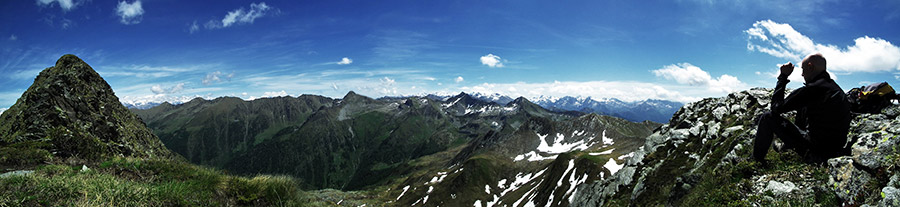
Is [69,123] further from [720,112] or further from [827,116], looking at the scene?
[720,112]

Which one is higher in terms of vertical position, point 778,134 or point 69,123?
point 69,123

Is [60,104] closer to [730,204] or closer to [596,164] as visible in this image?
[730,204]

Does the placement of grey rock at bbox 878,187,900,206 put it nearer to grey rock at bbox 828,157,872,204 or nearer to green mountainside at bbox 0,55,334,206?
grey rock at bbox 828,157,872,204

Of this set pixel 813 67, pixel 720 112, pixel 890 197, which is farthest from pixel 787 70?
pixel 720 112

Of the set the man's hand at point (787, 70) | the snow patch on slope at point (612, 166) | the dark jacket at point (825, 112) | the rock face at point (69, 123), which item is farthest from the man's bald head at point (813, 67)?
the snow patch on slope at point (612, 166)

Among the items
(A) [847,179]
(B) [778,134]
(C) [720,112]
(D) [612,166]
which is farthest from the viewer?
(D) [612,166]

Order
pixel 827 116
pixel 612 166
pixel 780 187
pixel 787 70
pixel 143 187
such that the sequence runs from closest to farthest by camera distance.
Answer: pixel 143 187, pixel 827 116, pixel 780 187, pixel 787 70, pixel 612 166

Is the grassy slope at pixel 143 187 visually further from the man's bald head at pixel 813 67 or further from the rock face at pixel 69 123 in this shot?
the man's bald head at pixel 813 67
